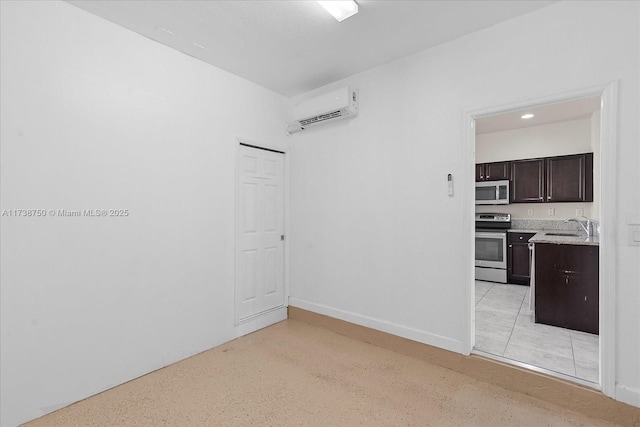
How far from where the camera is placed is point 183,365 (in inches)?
103

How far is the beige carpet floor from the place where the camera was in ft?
6.28

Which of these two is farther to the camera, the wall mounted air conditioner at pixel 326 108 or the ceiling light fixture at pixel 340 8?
the wall mounted air conditioner at pixel 326 108

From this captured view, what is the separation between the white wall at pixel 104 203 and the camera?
190cm

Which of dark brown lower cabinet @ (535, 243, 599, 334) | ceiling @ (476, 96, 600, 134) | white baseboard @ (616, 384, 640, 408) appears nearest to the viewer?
white baseboard @ (616, 384, 640, 408)

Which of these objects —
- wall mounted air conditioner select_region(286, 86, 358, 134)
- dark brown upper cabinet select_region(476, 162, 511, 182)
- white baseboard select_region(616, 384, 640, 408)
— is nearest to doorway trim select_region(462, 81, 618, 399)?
white baseboard select_region(616, 384, 640, 408)

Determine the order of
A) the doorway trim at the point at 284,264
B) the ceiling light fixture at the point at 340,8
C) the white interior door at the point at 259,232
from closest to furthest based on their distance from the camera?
the ceiling light fixture at the point at 340,8 < the doorway trim at the point at 284,264 < the white interior door at the point at 259,232

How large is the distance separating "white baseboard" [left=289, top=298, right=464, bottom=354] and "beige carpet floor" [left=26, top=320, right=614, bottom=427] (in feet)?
0.65

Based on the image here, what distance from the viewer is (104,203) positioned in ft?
7.43

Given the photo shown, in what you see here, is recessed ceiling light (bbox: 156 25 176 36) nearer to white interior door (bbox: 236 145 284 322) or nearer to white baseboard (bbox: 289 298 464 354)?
white interior door (bbox: 236 145 284 322)

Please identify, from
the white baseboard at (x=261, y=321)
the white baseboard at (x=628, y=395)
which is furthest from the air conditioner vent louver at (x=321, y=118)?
the white baseboard at (x=628, y=395)

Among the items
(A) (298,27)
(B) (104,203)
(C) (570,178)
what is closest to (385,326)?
(B) (104,203)

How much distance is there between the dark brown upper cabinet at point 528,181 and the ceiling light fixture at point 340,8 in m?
4.54

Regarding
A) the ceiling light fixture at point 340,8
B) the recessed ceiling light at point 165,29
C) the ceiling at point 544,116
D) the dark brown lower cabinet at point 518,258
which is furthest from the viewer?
the dark brown lower cabinet at point 518,258

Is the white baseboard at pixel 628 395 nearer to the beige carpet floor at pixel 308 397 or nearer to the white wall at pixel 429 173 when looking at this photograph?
the white wall at pixel 429 173
